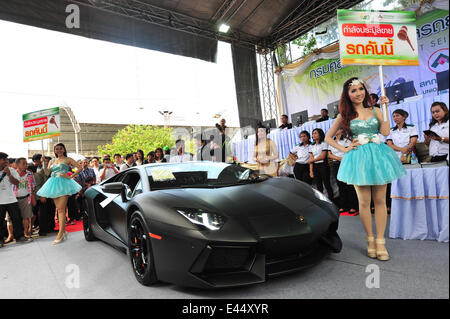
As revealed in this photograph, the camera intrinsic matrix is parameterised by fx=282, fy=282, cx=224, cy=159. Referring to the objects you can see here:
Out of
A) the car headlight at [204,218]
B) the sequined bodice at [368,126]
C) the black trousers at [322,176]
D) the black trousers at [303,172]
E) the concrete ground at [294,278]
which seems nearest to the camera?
the concrete ground at [294,278]

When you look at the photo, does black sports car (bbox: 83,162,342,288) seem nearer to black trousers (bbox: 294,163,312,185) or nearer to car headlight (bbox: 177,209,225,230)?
car headlight (bbox: 177,209,225,230)

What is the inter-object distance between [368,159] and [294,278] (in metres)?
1.14

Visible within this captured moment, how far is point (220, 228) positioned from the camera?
1834 millimetres

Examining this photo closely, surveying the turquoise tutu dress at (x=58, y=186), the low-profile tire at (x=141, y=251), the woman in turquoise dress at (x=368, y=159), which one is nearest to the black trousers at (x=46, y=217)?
the turquoise tutu dress at (x=58, y=186)

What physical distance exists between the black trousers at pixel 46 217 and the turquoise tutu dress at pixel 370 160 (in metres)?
5.50

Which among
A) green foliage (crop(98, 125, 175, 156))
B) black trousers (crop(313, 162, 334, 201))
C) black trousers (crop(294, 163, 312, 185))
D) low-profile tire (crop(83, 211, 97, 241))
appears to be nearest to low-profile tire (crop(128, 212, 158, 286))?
low-profile tire (crop(83, 211, 97, 241))

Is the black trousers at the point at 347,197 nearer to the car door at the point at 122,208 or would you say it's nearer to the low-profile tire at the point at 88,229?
the car door at the point at 122,208

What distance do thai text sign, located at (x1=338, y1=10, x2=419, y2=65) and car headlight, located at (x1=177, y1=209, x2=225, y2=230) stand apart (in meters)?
2.09

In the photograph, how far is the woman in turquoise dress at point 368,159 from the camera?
230 cm

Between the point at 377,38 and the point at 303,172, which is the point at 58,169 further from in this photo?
the point at 377,38

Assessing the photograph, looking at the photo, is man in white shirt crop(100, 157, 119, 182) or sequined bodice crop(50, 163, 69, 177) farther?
man in white shirt crop(100, 157, 119, 182)

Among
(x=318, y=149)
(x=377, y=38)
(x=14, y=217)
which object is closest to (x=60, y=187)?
(x=14, y=217)

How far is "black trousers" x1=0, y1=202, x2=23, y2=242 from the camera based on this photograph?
4680mm
